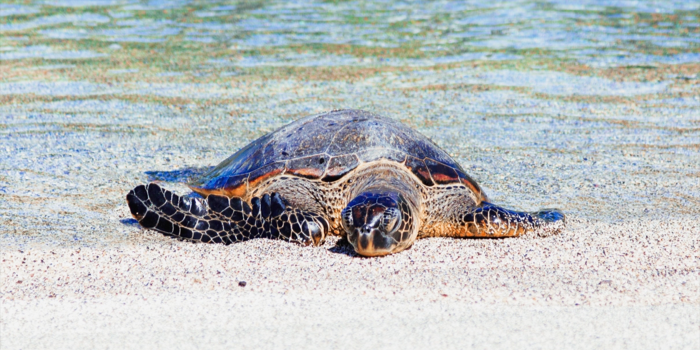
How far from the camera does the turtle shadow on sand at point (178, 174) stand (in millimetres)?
6352

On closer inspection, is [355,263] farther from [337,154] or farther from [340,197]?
[337,154]

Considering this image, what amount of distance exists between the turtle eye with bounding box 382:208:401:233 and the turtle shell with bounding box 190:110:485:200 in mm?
910

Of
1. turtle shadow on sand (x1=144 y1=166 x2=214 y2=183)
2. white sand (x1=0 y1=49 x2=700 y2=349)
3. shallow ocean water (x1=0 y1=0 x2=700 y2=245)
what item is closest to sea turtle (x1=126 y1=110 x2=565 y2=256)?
white sand (x1=0 y1=49 x2=700 y2=349)

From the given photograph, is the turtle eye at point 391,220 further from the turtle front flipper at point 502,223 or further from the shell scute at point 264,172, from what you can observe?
the shell scute at point 264,172

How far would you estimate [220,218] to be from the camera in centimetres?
463

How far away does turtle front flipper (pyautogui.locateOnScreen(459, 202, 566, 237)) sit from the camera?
4746mm

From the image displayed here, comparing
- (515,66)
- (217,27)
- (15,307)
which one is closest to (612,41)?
(515,66)

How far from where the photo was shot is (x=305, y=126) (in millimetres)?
5559

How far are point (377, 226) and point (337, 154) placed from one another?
1.12 metres

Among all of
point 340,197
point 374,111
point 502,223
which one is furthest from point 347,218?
point 374,111

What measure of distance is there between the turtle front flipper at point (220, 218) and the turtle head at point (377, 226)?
406 mm

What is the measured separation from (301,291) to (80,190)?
298 centimetres

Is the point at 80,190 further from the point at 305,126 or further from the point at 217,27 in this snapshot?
the point at 217,27

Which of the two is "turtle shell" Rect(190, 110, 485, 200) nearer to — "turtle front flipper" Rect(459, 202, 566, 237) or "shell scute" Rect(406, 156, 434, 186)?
"shell scute" Rect(406, 156, 434, 186)
